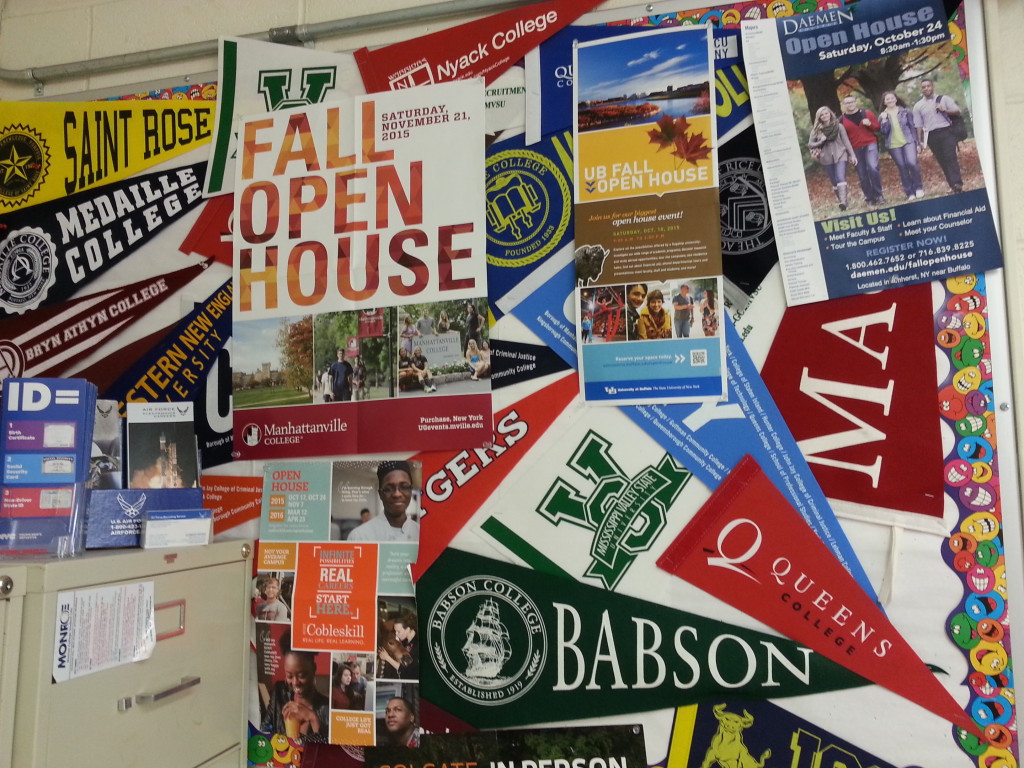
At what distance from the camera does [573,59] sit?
5.30 ft

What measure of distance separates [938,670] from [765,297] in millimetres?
720

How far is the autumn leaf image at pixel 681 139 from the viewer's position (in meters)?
1.53

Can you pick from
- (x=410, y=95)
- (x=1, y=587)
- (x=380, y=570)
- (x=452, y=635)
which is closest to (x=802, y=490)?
(x=452, y=635)

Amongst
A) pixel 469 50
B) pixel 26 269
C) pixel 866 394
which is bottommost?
pixel 866 394

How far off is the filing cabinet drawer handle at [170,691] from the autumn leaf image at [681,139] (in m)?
1.33

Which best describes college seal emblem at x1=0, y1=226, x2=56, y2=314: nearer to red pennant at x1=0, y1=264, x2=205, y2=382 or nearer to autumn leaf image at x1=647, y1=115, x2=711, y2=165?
red pennant at x1=0, y1=264, x2=205, y2=382

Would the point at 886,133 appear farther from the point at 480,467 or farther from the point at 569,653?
the point at 569,653

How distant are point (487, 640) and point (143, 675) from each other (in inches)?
24.2

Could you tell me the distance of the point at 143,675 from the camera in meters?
1.32

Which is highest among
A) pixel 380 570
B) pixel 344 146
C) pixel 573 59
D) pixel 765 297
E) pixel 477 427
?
pixel 573 59

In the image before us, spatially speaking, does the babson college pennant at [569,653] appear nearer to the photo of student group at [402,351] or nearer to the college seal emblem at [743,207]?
the photo of student group at [402,351]

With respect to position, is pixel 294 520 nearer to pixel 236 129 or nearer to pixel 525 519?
pixel 525 519

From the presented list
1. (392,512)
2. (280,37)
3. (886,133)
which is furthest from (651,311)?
(280,37)

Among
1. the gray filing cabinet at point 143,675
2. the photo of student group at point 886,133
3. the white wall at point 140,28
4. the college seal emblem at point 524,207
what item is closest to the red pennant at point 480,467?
the college seal emblem at point 524,207
